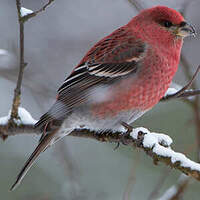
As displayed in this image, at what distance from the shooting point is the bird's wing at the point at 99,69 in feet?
12.5

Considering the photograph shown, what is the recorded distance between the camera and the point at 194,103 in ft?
13.0

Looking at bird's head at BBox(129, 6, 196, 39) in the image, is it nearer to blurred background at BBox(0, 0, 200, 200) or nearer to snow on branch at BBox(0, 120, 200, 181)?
blurred background at BBox(0, 0, 200, 200)

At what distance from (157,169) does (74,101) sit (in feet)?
9.37

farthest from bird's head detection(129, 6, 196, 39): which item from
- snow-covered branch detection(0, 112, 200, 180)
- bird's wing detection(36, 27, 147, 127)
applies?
snow-covered branch detection(0, 112, 200, 180)

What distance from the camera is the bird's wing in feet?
12.5

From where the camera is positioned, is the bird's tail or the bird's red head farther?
the bird's red head

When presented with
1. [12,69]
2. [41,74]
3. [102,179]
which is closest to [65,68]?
[41,74]

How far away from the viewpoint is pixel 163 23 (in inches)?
163

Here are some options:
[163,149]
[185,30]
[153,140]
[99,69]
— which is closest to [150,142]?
[153,140]

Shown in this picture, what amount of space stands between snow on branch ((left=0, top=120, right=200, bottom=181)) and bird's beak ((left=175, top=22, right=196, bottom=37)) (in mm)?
1138

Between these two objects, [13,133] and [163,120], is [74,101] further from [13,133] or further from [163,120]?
[163,120]

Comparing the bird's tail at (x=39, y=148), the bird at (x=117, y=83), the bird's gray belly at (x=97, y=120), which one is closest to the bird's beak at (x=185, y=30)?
the bird at (x=117, y=83)

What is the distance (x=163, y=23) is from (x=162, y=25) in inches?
0.9

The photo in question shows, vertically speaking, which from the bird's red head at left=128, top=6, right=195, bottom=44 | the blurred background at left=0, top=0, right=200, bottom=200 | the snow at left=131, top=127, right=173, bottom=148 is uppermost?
the bird's red head at left=128, top=6, right=195, bottom=44
